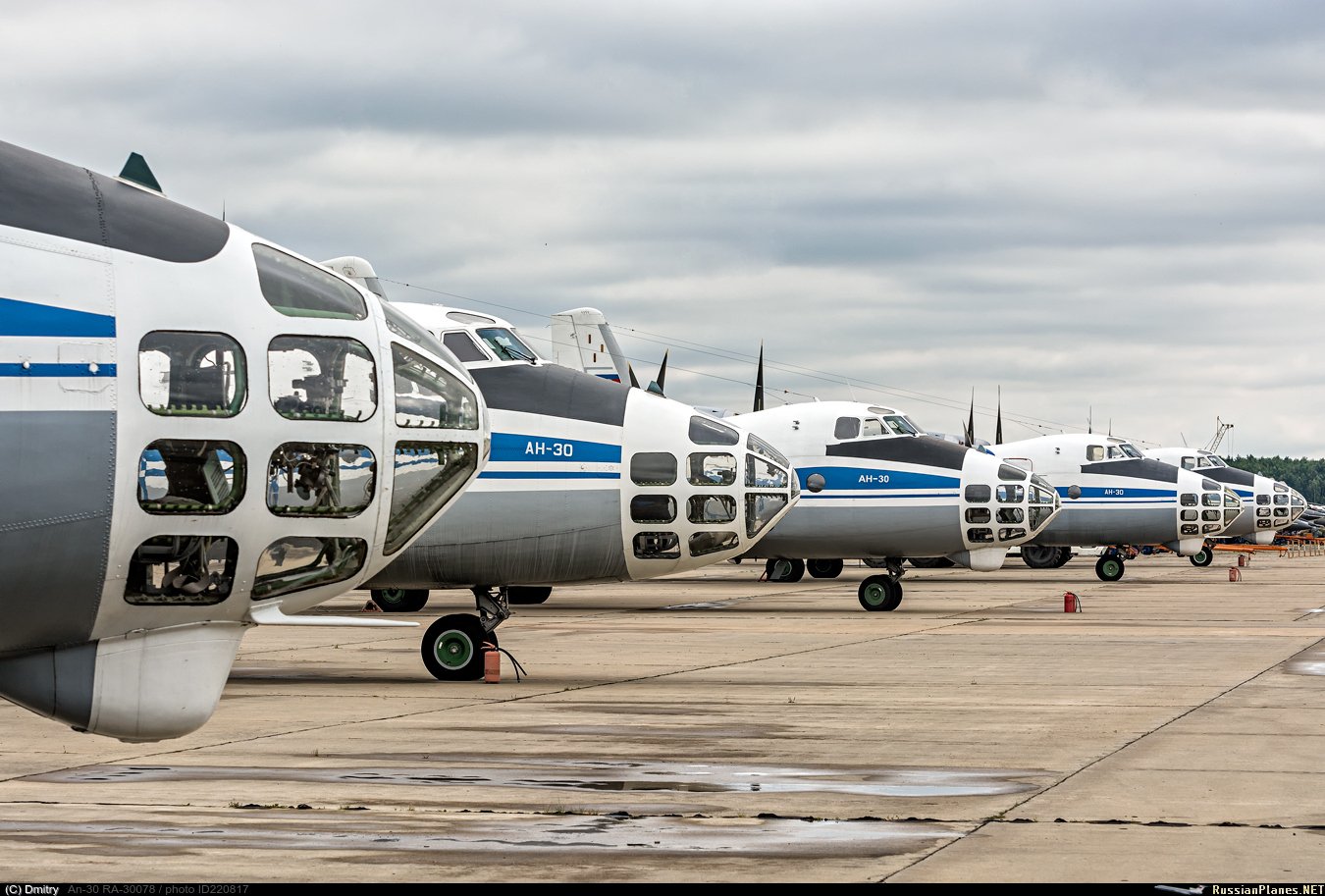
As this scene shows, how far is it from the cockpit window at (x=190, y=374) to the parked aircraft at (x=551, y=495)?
10299 mm

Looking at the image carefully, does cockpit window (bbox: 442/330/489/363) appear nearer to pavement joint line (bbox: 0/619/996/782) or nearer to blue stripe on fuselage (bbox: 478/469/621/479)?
blue stripe on fuselage (bbox: 478/469/621/479)

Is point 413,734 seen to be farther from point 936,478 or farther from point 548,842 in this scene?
point 936,478

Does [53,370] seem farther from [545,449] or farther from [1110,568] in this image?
[1110,568]

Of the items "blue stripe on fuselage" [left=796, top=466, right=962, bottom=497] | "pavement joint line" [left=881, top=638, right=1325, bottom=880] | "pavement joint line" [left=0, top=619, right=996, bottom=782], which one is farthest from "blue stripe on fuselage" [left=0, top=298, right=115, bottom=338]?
"blue stripe on fuselage" [left=796, top=466, right=962, bottom=497]

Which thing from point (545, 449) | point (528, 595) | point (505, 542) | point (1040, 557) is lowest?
point (528, 595)

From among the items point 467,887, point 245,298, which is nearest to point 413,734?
point 467,887

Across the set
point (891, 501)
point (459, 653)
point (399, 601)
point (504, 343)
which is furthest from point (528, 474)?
point (891, 501)

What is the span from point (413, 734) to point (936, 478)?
64.1ft

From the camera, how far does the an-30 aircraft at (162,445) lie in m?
7.24

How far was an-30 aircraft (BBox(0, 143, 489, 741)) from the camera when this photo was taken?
724cm

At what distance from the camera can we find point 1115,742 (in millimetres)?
13297

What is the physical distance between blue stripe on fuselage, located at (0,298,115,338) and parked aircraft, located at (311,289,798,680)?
35.0 ft

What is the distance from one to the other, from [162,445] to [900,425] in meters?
26.9

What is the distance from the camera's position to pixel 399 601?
2877 cm
